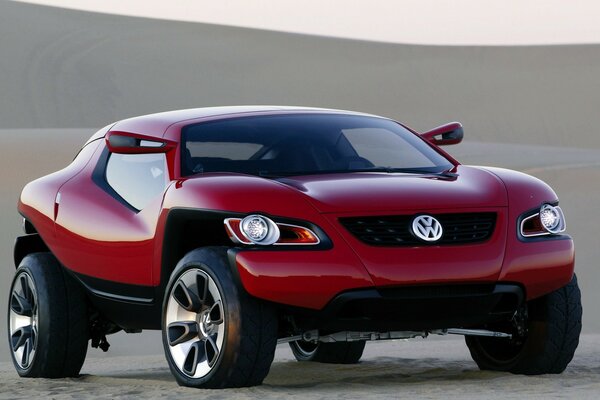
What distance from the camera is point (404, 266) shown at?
7168 millimetres

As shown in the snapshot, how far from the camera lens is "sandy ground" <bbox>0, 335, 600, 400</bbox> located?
7.23 meters

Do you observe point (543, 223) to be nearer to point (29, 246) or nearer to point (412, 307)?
point (412, 307)

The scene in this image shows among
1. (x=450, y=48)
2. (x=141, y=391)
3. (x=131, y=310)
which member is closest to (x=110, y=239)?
(x=131, y=310)

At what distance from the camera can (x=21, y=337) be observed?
9273 millimetres

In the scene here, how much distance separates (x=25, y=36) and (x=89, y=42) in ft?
10.2

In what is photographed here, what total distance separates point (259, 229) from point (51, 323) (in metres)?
2.27

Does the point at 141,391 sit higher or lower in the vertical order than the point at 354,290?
lower

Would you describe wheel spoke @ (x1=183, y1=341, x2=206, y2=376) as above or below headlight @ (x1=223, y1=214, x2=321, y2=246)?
below

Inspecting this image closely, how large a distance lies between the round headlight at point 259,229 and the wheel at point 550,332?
5.33 ft

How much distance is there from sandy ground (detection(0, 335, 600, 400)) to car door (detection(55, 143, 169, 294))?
64 cm

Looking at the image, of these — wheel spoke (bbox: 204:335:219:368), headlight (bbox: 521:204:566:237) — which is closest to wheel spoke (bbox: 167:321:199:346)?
Answer: wheel spoke (bbox: 204:335:219:368)

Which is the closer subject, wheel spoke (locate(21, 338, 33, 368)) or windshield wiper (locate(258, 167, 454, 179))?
windshield wiper (locate(258, 167, 454, 179))

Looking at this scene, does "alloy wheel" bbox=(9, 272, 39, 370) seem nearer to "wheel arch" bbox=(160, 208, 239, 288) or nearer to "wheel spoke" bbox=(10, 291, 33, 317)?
"wheel spoke" bbox=(10, 291, 33, 317)

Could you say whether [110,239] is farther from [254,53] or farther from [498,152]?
[254,53]
